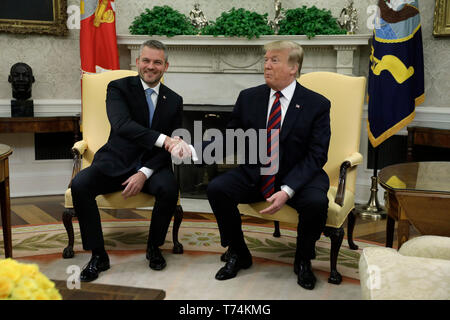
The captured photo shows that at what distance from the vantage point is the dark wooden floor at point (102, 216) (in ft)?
12.7

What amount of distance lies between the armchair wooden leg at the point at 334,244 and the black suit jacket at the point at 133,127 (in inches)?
43.8

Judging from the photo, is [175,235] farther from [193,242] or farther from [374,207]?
[374,207]

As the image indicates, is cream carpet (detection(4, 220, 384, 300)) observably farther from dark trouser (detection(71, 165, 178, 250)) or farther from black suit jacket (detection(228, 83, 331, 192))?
black suit jacket (detection(228, 83, 331, 192))

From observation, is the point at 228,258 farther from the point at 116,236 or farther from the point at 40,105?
the point at 40,105

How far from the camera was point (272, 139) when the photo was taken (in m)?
2.90

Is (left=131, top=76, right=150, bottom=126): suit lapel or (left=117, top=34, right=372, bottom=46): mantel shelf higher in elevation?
(left=117, top=34, right=372, bottom=46): mantel shelf

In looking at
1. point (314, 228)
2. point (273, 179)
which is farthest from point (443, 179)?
point (273, 179)

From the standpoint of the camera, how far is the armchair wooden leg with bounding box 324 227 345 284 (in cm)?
279

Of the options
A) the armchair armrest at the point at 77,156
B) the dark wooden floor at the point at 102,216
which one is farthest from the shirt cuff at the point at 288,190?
the armchair armrest at the point at 77,156

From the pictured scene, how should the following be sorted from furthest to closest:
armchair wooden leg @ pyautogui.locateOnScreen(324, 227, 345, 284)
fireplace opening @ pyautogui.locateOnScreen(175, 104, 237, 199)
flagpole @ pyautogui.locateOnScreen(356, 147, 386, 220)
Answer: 1. fireplace opening @ pyautogui.locateOnScreen(175, 104, 237, 199)
2. flagpole @ pyautogui.locateOnScreen(356, 147, 386, 220)
3. armchair wooden leg @ pyautogui.locateOnScreen(324, 227, 345, 284)

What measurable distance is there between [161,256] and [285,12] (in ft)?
8.98

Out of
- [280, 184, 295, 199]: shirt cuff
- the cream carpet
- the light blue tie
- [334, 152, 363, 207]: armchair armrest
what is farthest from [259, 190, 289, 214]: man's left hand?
the light blue tie

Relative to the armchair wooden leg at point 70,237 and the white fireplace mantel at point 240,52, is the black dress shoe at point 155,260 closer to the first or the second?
the armchair wooden leg at point 70,237

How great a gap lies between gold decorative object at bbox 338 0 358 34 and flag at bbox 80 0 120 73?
7.16 ft
